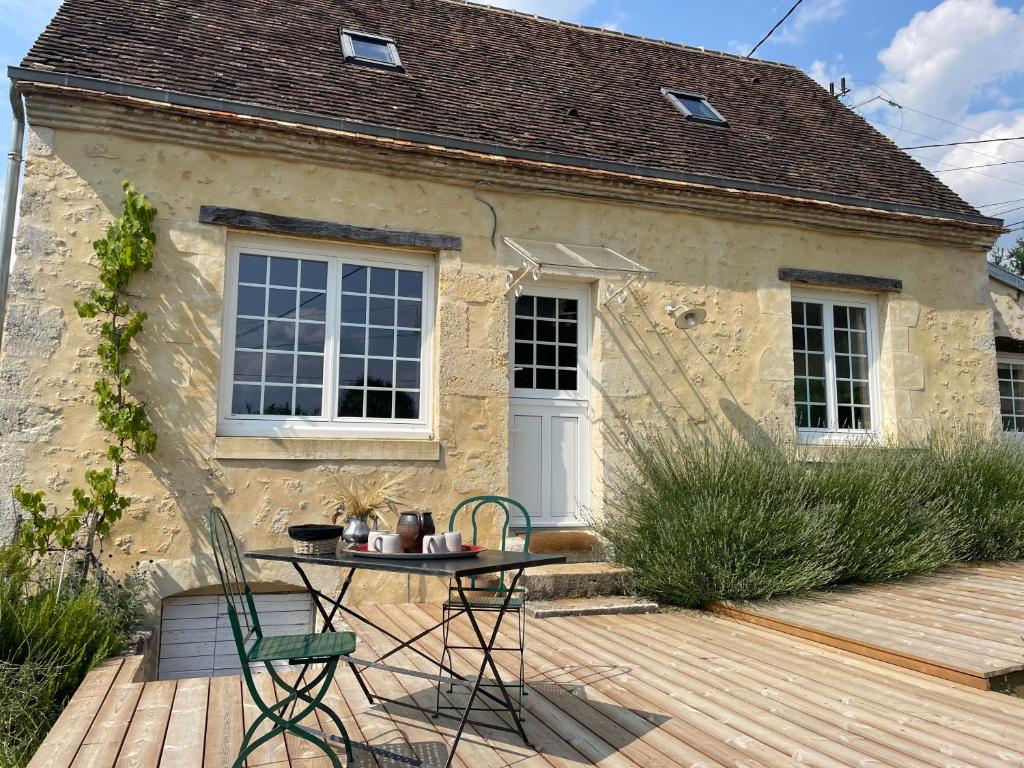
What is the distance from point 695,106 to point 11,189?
698cm

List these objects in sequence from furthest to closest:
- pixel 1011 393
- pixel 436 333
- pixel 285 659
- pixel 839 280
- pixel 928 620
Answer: pixel 1011 393 → pixel 839 280 → pixel 436 333 → pixel 928 620 → pixel 285 659

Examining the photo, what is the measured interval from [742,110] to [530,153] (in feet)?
13.3

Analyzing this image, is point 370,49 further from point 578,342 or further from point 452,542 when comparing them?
point 452,542

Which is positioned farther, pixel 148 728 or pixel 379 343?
pixel 379 343

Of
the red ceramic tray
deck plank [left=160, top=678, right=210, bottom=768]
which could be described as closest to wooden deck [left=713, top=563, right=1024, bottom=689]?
the red ceramic tray

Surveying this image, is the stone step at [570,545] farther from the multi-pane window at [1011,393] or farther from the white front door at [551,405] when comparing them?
the multi-pane window at [1011,393]

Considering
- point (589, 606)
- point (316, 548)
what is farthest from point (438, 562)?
point (589, 606)

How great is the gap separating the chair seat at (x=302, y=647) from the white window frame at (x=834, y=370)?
573 cm

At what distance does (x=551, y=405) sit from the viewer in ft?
21.6

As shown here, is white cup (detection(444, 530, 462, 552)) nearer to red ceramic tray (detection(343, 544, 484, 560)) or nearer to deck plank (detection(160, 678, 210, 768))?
red ceramic tray (detection(343, 544, 484, 560))

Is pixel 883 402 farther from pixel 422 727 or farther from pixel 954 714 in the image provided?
pixel 422 727

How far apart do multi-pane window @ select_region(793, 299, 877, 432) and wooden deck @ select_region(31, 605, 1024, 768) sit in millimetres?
3802

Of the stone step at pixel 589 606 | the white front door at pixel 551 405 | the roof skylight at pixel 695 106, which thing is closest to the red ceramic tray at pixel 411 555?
the stone step at pixel 589 606

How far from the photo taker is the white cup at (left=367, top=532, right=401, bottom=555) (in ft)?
9.77
